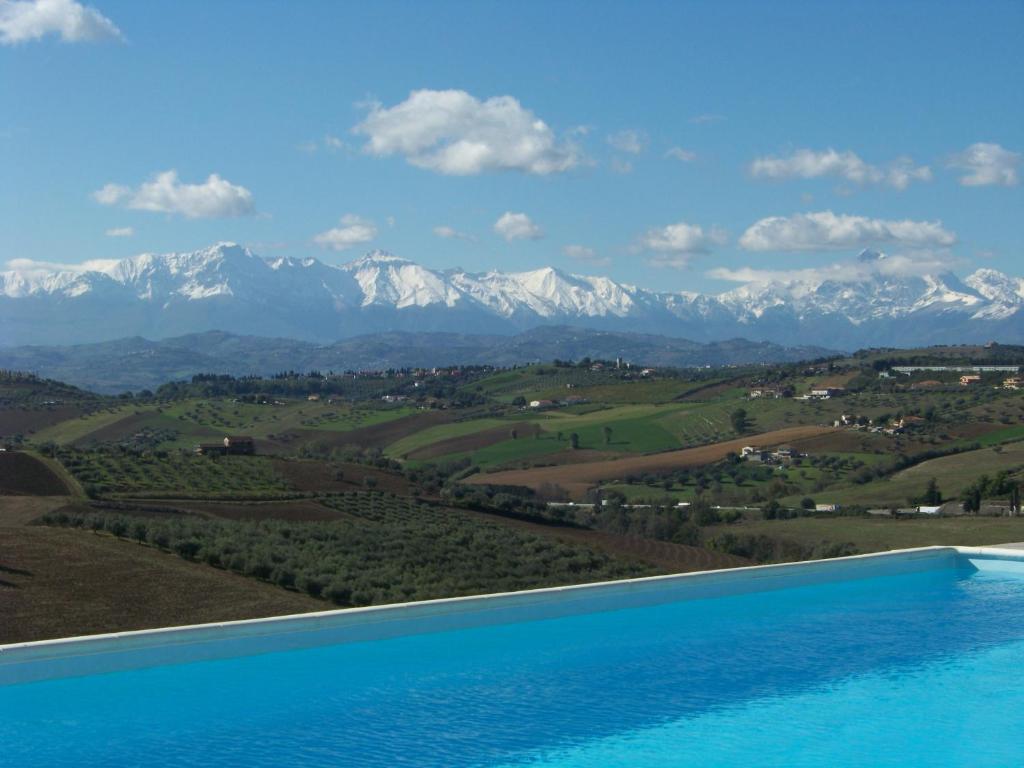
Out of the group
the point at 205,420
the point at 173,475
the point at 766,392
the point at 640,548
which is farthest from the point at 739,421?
the point at 640,548

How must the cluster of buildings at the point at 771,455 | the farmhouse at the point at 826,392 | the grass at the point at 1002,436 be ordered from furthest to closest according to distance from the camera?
the farmhouse at the point at 826,392 < the cluster of buildings at the point at 771,455 < the grass at the point at 1002,436

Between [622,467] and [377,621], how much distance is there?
5426 centimetres

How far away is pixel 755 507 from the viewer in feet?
165

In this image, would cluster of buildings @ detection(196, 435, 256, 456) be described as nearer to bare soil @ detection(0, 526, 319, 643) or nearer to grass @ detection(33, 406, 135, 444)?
grass @ detection(33, 406, 135, 444)

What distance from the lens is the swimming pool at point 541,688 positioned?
368 inches

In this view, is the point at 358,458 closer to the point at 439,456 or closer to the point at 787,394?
the point at 439,456

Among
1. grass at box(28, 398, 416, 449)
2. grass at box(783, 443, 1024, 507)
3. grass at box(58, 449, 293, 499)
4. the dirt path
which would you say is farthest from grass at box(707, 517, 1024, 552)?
grass at box(28, 398, 416, 449)

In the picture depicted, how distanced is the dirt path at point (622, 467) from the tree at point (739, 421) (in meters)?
5.50

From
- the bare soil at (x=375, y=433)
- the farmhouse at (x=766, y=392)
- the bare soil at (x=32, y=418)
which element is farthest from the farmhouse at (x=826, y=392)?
the bare soil at (x=32, y=418)

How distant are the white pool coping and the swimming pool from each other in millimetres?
19

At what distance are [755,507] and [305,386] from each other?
88743 millimetres

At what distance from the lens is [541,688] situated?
10.9 meters

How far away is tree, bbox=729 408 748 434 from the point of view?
80688 millimetres

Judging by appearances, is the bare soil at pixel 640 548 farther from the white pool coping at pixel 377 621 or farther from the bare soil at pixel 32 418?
the bare soil at pixel 32 418
